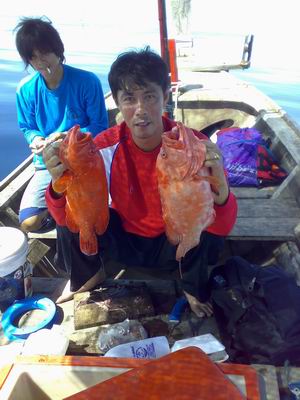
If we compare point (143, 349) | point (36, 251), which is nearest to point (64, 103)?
point (36, 251)

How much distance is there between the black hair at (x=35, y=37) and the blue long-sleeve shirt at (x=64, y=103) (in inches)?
15.7

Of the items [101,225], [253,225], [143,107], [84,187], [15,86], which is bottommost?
[15,86]

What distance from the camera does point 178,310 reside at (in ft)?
9.79

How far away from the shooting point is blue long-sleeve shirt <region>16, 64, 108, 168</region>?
3.95 meters

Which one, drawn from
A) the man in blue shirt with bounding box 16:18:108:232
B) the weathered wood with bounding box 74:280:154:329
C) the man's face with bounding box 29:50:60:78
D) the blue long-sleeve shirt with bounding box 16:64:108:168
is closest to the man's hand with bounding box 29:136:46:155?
the man in blue shirt with bounding box 16:18:108:232

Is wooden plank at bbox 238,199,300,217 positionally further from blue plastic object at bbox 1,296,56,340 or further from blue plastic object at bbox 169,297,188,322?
blue plastic object at bbox 1,296,56,340

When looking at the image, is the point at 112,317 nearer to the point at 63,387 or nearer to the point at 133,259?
the point at 133,259

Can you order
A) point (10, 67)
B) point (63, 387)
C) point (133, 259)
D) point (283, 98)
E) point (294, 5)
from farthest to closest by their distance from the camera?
point (294, 5) → point (10, 67) → point (283, 98) → point (133, 259) → point (63, 387)

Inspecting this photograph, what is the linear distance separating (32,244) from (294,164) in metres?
3.31

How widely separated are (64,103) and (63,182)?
1.90 m

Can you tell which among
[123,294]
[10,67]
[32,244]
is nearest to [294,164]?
[123,294]

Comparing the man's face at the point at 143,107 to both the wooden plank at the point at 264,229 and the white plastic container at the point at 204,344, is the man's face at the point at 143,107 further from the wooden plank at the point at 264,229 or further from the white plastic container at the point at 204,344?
the wooden plank at the point at 264,229

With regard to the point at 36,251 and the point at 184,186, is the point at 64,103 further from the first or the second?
the point at 184,186

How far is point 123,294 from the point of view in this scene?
3.07m
